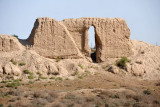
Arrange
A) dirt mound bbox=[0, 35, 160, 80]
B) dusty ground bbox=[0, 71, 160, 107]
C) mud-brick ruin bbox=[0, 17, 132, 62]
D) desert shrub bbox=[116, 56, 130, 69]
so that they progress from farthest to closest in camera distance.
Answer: desert shrub bbox=[116, 56, 130, 69] → mud-brick ruin bbox=[0, 17, 132, 62] → dirt mound bbox=[0, 35, 160, 80] → dusty ground bbox=[0, 71, 160, 107]

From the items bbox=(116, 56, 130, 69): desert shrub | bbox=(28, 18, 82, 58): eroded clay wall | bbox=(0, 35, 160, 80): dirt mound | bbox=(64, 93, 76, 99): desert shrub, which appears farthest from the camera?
bbox=(116, 56, 130, 69): desert shrub

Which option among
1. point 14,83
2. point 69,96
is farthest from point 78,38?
point 69,96

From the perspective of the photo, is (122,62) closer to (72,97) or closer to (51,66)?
(51,66)

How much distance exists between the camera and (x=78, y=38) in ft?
76.3

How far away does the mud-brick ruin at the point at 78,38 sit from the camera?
2206 cm

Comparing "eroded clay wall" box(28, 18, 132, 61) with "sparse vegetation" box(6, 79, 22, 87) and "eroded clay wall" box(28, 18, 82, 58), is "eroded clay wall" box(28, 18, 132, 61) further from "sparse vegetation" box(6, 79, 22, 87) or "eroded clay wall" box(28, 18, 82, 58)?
"sparse vegetation" box(6, 79, 22, 87)

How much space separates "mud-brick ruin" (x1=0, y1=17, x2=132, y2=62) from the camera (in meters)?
22.1

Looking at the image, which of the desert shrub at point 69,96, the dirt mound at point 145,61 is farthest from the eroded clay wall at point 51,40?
the desert shrub at point 69,96

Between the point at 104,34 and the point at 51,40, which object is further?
the point at 104,34

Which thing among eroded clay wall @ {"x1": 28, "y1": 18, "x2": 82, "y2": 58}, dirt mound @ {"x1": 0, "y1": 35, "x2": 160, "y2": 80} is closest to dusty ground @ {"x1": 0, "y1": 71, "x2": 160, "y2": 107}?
dirt mound @ {"x1": 0, "y1": 35, "x2": 160, "y2": 80}

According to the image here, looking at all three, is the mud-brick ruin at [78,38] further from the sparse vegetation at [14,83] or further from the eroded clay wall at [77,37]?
the sparse vegetation at [14,83]

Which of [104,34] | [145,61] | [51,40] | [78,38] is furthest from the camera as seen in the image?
[145,61]

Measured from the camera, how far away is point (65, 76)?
20.7m

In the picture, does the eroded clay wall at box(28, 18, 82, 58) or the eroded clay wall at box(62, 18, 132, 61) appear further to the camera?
the eroded clay wall at box(62, 18, 132, 61)
